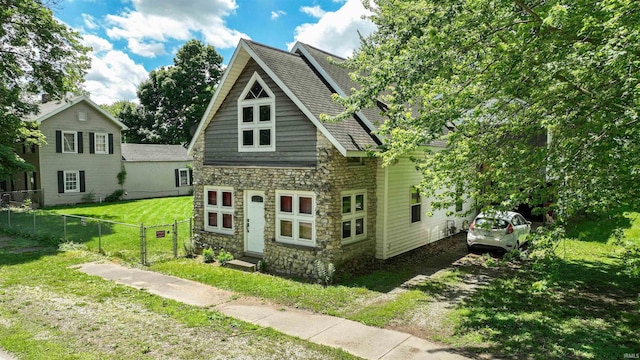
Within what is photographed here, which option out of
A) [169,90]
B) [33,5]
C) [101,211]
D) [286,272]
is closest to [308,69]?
[286,272]

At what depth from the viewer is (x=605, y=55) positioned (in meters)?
5.79

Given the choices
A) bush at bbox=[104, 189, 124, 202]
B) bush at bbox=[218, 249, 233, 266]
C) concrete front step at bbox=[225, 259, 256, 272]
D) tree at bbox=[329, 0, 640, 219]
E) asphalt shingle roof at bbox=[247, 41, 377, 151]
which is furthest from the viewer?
bush at bbox=[104, 189, 124, 202]

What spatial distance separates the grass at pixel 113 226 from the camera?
1502cm

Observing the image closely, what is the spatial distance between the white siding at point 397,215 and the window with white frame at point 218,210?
5258mm

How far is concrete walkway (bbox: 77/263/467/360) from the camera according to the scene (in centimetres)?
704

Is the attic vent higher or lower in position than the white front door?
higher

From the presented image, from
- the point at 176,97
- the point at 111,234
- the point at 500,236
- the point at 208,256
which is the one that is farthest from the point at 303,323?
the point at 176,97

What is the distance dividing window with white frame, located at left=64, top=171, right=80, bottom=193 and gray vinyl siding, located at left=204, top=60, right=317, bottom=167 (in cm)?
2034

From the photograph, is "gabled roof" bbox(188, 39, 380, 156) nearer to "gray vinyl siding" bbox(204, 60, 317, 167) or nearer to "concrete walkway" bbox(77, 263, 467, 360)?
"gray vinyl siding" bbox(204, 60, 317, 167)

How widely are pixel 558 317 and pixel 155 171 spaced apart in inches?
1277

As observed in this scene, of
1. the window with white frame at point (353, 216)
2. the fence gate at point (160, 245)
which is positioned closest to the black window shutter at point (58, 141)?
the fence gate at point (160, 245)

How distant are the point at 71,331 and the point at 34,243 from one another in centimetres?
1102

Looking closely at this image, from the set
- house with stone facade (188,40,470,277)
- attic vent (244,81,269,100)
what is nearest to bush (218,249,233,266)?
house with stone facade (188,40,470,277)

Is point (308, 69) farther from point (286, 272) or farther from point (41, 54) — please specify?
point (41, 54)
